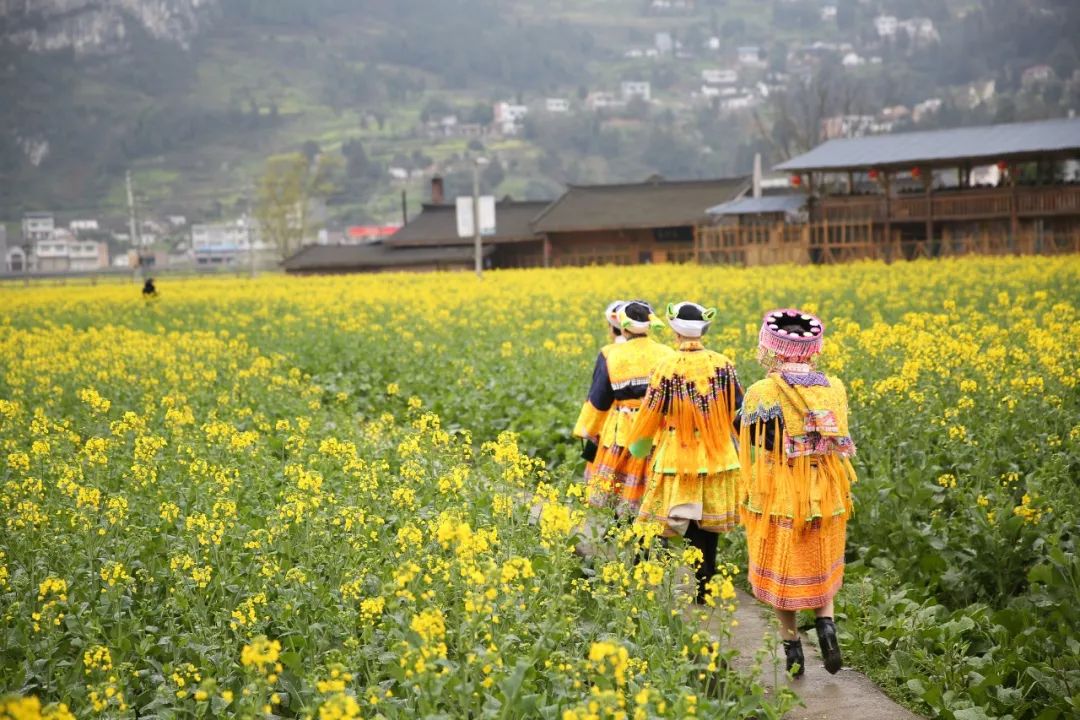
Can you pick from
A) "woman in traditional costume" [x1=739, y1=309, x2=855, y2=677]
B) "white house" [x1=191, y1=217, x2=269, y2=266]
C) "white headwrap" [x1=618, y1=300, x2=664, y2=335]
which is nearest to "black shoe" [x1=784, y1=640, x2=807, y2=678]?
"woman in traditional costume" [x1=739, y1=309, x2=855, y2=677]

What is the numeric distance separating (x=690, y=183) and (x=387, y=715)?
56.0 meters

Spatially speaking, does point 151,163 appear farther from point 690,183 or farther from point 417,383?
point 417,383

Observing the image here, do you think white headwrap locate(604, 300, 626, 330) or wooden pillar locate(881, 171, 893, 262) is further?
wooden pillar locate(881, 171, 893, 262)

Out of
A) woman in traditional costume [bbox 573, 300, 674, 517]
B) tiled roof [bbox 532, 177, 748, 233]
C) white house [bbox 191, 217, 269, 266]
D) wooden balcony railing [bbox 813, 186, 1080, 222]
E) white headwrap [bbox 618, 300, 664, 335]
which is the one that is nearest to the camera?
woman in traditional costume [bbox 573, 300, 674, 517]

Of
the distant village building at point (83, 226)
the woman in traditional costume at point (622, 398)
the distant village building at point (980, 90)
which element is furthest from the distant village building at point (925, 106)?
Answer: the woman in traditional costume at point (622, 398)

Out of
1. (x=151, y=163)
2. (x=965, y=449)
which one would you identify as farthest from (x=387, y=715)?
(x=151, y=163)

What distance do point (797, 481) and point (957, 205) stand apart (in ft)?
117

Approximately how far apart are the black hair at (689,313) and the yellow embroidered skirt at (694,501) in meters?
1.00

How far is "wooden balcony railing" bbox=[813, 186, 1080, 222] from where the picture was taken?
122ft

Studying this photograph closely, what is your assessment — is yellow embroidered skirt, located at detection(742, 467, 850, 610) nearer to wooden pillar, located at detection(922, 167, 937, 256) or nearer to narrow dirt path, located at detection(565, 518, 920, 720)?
narrow dirt path, located at detection(565, 518, 920, 720)

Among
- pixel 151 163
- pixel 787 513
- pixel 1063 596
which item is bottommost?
pixel 1063 596

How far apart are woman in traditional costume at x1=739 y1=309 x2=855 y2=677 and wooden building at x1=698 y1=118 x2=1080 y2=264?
29805 mm

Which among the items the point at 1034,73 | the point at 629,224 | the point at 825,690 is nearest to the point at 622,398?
the point at 825,690

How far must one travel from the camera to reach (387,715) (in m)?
5.30
